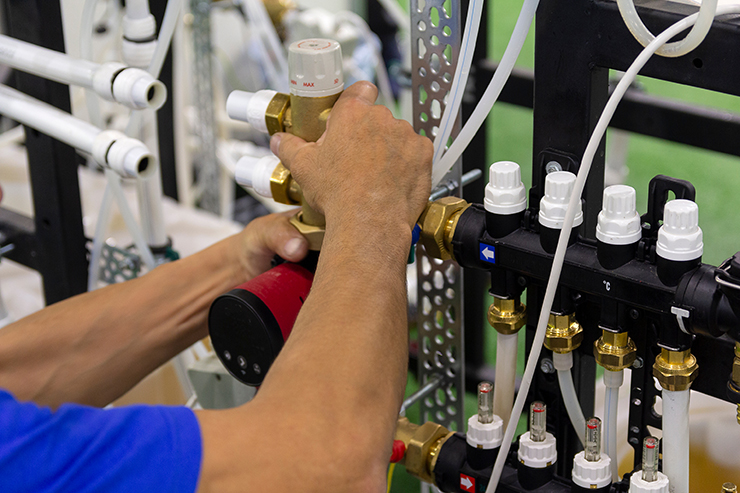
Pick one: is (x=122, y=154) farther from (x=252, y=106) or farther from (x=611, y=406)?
(x=611, y=406)

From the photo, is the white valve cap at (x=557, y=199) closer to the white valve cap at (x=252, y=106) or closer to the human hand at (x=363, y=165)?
the human hand at (x=363, y=165)

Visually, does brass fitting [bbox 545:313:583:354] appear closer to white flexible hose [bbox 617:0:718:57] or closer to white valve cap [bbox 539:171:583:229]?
white valve cap [bbox 539:171:583:229]

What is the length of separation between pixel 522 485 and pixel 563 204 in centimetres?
28

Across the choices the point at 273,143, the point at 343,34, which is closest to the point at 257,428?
the point at 273,143

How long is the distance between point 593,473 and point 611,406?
2.5 inches

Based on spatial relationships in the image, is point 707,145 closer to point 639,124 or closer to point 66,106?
point 639,124

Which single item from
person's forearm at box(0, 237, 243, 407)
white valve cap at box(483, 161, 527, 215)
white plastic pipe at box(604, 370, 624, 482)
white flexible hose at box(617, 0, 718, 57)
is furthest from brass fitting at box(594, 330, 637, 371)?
person's forearm at box(0, 237, 243, 407)

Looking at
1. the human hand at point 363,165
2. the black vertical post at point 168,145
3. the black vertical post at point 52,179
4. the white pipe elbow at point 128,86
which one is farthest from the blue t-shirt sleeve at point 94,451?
the black vertical post at point 168,145

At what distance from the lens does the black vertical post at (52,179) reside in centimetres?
102

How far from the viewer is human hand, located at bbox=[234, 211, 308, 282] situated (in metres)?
0.82

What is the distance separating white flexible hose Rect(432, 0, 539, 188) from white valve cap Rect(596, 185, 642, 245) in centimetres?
14

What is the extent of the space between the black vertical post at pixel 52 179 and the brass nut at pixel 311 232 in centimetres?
46

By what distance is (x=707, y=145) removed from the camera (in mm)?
1371

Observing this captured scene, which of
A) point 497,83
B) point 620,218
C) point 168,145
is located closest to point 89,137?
point 497,83
